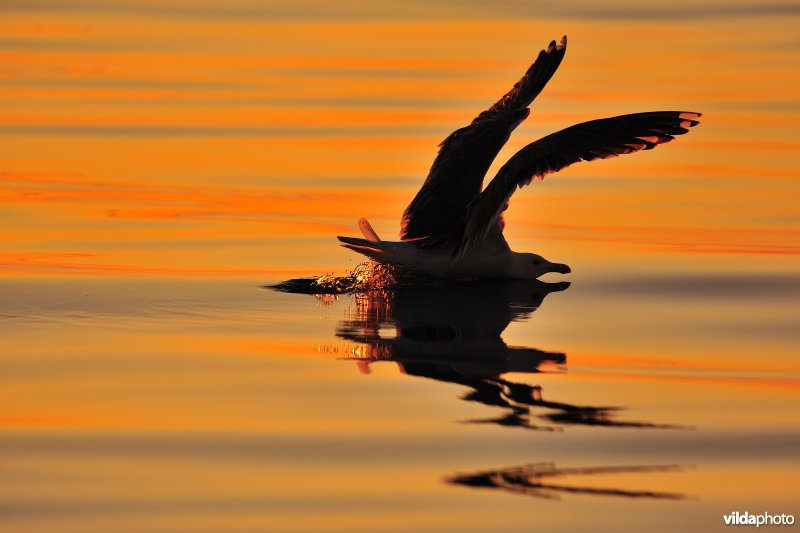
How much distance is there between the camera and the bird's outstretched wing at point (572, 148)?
41.1 ft

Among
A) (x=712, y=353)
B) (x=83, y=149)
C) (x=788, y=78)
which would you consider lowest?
(x=712, y=353)

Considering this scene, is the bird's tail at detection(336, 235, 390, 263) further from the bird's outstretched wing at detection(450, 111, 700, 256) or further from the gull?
the bird's outstretched wing at detection(450, 111, 700, 256)

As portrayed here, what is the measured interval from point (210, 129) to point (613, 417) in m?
11.7

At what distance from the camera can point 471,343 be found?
11094mm

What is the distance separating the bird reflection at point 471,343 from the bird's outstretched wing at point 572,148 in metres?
0.59

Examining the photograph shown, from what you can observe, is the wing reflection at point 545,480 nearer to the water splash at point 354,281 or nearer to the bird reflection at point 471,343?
the bird reflection at point 471,343

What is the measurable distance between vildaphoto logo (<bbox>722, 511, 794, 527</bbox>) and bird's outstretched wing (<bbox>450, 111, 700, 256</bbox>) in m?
5.06

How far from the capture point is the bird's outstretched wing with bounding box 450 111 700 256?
1252 cm

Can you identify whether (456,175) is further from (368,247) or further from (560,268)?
(368,247)

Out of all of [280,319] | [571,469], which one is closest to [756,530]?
[571,469]

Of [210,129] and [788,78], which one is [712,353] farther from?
[788,78]

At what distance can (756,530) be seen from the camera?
7.59 metres

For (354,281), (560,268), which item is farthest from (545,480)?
(560,268)

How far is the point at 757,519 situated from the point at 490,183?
5280 millimetres
